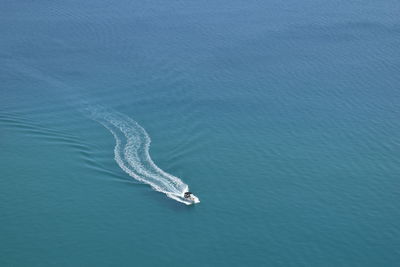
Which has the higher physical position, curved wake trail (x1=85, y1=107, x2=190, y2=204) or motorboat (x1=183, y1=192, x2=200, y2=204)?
curved wake trail (x1=85, y1=107, x2=190, y2=204)

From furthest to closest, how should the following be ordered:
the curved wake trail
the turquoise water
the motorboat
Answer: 1. the curved wake trail
2. the motorboat
3. the turquoise water

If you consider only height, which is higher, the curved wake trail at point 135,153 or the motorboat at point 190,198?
the curved wake trail at point 135,153

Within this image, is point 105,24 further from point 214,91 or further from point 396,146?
point 396,146

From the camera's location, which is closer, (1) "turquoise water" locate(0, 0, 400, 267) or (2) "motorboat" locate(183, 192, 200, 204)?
(1) "turquoise water" locate(0, 0, 400, 267)

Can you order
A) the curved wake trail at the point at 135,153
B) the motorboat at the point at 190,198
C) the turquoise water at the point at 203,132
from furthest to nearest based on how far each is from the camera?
the curved wake trail at the point at 135,153, the motorboat at the point at 190,198, the turquoise water at the point at 203,132

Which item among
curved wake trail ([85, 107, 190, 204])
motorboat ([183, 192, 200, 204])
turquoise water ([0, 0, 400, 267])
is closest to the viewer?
turquoise water ([0, 0, 400, 267])

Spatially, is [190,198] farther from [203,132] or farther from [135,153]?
[203,132]
